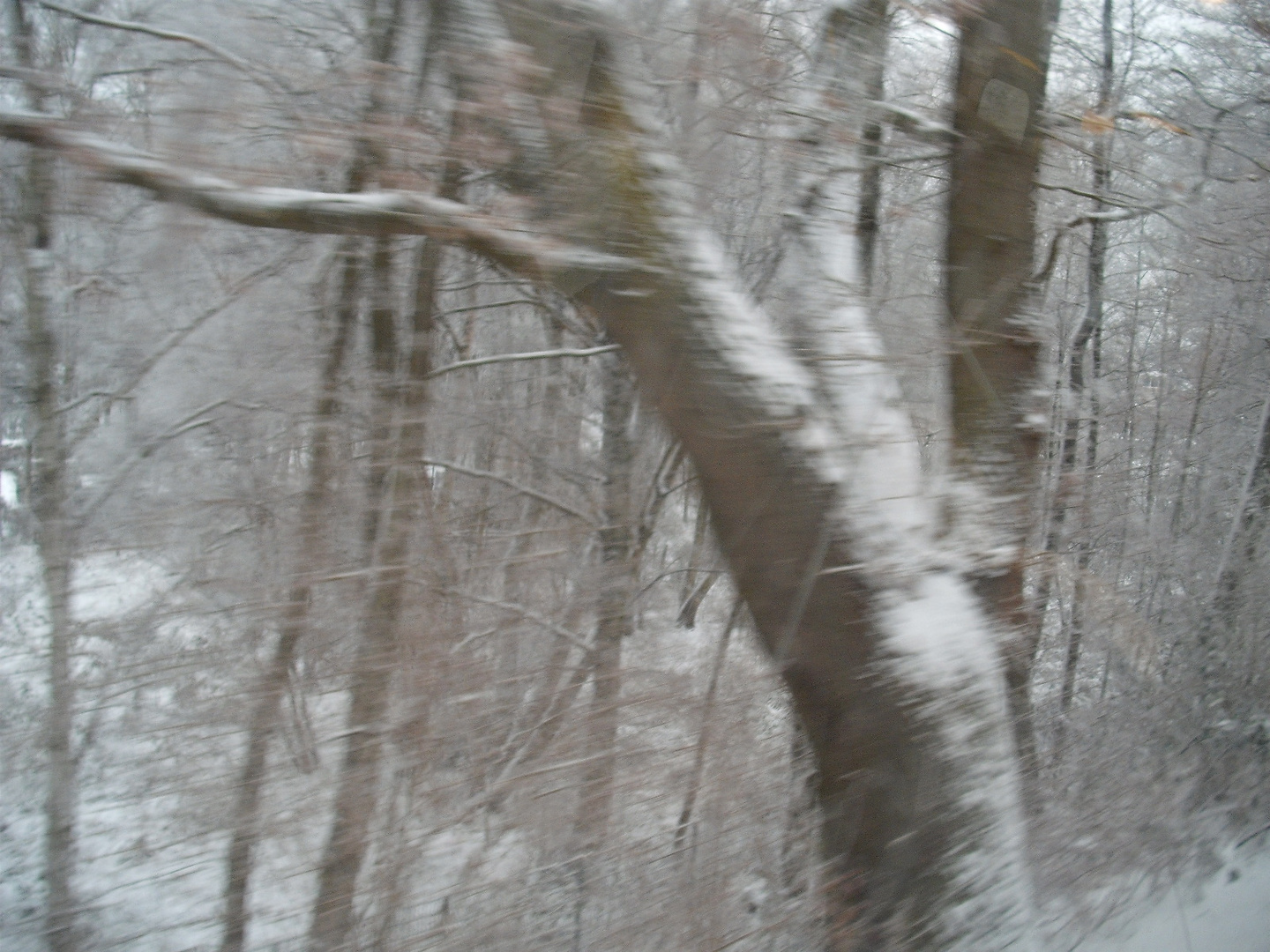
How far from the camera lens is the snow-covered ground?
4488mm

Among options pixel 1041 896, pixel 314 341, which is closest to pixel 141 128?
pixel 314 341

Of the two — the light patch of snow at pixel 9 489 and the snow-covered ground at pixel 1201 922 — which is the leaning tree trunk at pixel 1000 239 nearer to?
the snow-covered ground at pixel 1201 922

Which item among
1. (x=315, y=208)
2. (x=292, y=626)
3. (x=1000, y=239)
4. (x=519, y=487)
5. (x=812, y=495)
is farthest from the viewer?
(x=519, y=487)

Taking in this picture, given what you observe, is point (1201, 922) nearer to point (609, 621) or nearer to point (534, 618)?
point (609, 621)

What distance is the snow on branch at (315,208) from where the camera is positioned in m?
2.92

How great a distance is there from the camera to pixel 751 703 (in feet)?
17.8

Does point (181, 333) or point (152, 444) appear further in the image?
point (152, 444)

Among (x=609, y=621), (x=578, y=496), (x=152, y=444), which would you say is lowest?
(x=609, y=621)

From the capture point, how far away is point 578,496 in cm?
753

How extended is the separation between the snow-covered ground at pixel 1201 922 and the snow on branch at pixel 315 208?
400cm

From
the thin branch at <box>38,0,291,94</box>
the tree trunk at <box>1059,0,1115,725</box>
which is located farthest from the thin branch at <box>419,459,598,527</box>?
the tree trunk at <box>1059,0,1115,725</box>

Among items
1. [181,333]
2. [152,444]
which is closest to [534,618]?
[152,444]

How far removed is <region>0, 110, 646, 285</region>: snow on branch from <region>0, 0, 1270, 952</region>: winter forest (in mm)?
21

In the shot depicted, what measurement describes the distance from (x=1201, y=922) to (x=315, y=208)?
5.87m
